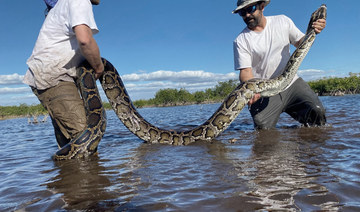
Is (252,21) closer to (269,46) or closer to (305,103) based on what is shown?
(269,46)

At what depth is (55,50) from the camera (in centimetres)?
497

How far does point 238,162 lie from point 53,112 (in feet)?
12.2

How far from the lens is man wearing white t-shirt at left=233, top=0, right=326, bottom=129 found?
7.16 metres

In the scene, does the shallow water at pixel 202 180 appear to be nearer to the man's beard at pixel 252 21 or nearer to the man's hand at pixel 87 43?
the man's hand at pixel 87 43

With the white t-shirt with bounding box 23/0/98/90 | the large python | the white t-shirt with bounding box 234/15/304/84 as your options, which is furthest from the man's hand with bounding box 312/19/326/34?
the white t-shirt with bounding box 23/0/98/90

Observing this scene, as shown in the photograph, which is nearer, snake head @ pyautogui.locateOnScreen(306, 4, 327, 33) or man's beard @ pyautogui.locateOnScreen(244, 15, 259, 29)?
snake head @ pyautogui.locateOnScreen(306, 4, 327, 33)

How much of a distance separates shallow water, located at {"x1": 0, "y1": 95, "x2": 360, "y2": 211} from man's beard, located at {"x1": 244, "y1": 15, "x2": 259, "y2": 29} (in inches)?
135

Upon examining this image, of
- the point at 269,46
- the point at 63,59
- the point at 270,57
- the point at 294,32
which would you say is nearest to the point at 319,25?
the point at 294,32

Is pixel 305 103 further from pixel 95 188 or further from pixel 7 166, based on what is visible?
pixel 7 166

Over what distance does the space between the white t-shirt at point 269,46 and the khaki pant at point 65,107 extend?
175 inches

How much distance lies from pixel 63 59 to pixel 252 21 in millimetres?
4982

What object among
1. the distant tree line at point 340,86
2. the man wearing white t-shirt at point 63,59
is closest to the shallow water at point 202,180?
the man wearing white t-shirt at point 63,59

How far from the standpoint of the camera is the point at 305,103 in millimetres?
7500

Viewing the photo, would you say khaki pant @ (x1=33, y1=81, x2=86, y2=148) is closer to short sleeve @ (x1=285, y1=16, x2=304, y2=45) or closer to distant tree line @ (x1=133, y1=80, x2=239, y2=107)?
short sleeve @ (x1=285, y1=16, x2=304, y2=45)
